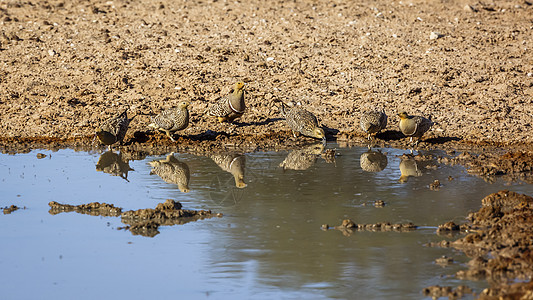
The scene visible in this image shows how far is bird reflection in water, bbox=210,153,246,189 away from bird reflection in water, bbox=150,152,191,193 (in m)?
0.65

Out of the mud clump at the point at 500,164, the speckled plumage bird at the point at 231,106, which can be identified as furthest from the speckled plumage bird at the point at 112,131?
the mud clump at the point at 500,164

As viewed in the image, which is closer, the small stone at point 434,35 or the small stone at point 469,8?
the small stone at point 434,35

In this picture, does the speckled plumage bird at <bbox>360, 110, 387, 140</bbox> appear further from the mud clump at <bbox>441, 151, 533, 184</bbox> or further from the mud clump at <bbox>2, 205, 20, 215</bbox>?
the mud clump at <bbox>2, 205, 20, 215</bbox>

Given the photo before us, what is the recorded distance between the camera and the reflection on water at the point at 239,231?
7.23m

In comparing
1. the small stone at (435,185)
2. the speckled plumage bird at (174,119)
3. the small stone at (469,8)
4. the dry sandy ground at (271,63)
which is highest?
the small stone at (469,8)

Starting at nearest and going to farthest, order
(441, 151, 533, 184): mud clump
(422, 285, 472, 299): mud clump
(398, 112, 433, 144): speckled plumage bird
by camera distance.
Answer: (422, 285, 472, 299): mud clump → (441, 151, 533, 184): mud clump → (398, 112, 433, 144): speckled plumage bird

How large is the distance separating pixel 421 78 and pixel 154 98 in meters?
6.35

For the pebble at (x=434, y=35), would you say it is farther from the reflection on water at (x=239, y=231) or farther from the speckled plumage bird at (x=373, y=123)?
the reflection on water at (x=239, y=231)

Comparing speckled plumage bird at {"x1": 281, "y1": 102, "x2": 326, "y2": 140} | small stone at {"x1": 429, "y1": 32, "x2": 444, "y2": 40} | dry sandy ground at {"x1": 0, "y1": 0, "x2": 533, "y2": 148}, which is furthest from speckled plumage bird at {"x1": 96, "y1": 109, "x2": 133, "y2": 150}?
small stone at {"x1": 429, "y1": 32, "x2": 444, "y2": 40}

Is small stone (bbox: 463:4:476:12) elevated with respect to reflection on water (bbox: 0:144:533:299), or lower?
elevated

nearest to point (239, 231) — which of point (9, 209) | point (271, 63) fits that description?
point (9, 209)

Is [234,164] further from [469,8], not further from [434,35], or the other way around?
[469,8]

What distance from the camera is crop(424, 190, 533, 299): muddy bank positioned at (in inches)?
274

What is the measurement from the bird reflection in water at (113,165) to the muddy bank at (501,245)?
5440 mm
